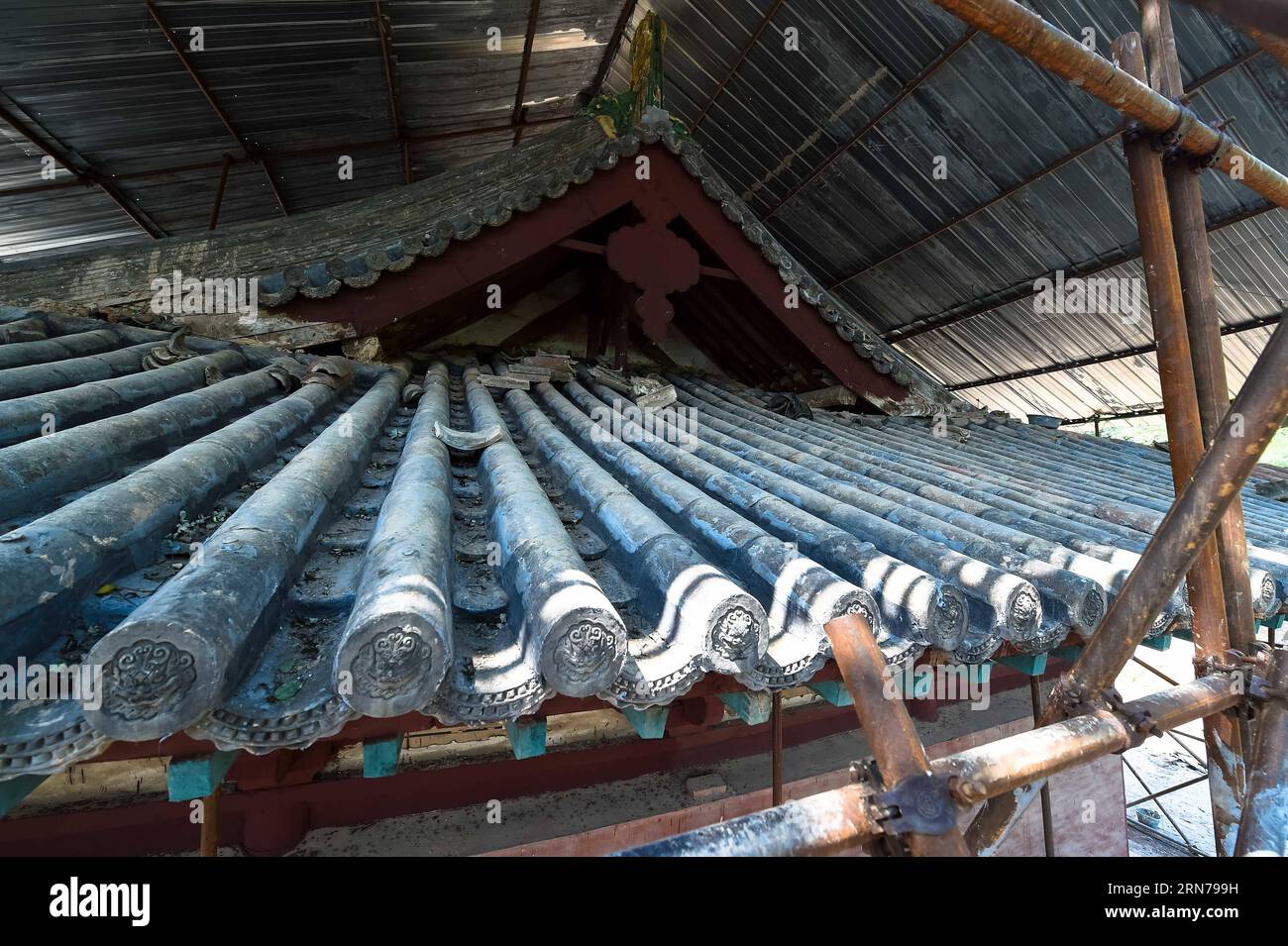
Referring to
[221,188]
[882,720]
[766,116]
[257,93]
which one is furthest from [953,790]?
[766,116]

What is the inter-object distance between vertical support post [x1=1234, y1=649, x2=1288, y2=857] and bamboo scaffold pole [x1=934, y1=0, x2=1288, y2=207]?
2226 mm

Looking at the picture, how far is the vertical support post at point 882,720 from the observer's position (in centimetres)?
158

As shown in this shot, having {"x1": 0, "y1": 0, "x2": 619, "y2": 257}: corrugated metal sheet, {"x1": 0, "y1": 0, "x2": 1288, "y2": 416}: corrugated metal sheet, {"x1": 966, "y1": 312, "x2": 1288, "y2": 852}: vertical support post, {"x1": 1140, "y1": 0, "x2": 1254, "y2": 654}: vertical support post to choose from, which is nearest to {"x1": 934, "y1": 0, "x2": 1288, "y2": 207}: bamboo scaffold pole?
{"x1": 1140, "y1": 0, "x2": 1254, "y2": 654}: vertical support post

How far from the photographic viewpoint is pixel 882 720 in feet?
5.28

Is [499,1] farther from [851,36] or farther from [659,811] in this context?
[659,811]

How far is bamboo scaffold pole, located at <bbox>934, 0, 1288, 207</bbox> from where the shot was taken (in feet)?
8.05

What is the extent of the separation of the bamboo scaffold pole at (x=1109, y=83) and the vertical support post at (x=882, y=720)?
2214 millimetres

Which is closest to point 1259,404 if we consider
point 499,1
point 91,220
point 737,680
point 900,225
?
point 737,680

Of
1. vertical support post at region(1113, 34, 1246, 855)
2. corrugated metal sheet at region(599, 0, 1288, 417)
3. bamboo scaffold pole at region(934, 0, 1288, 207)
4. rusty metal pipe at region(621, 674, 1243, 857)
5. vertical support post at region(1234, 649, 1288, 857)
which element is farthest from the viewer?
corrugated metal sheet at region(599, 0, 1288, 417)

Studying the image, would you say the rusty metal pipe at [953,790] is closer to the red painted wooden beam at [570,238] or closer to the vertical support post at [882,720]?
the vertical support post at [882,720]

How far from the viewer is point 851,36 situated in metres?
9.26

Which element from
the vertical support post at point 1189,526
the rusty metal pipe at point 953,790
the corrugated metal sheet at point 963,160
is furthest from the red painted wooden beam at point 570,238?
the corrugated metal sheet at point 963,160

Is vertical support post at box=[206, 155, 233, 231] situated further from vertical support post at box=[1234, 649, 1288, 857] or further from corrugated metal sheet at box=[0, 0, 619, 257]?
vertical support post at box=[1234, 649, 1288, 857]
